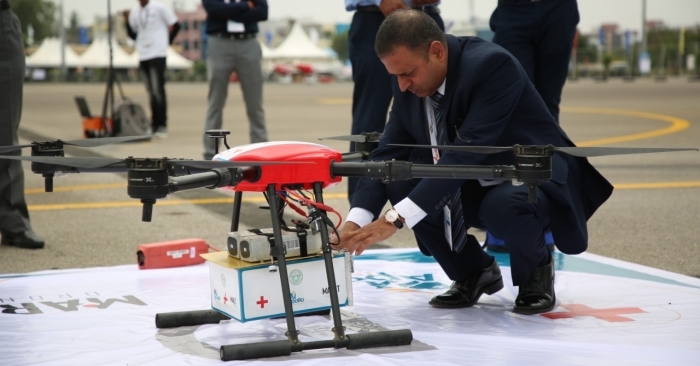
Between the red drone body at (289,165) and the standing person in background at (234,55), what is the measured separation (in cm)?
601

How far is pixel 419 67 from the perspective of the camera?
3.22 m

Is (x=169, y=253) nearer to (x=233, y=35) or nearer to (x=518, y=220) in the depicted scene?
(x=518, y=220)

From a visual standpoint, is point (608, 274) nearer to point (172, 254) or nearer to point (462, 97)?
point (462, 97)

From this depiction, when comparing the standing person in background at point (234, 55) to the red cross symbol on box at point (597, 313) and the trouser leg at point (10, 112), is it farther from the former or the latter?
the red cross symbol on box at point (597, 313)

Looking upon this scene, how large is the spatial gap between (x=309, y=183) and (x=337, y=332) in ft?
1.66

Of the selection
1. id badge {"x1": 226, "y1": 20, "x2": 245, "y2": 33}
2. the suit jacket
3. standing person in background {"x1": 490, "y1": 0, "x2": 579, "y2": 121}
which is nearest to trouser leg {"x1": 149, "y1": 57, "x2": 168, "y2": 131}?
id badge {"x1": 226, "y1": 20, "x2": 245, "y2": 33}

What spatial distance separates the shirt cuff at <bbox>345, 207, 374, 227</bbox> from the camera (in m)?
3.41

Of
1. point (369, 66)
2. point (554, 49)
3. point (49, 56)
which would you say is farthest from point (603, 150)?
point (49, 56)

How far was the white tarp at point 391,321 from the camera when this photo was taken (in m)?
2.93

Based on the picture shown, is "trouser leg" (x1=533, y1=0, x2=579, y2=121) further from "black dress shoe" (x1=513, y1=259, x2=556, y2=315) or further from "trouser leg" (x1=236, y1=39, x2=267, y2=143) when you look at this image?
"trouser leg" (x1=236, y1=39, x2=267, y2=143)

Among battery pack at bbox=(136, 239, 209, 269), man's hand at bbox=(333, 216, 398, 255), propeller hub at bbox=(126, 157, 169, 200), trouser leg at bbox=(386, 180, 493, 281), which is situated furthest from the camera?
battery pack at bbox=(136, 239, 209, 269)

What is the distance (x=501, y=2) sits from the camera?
16.9 ft

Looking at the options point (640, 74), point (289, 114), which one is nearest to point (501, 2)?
point (289, 114)

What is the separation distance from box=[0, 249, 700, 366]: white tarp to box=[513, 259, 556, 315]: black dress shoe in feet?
0.16
